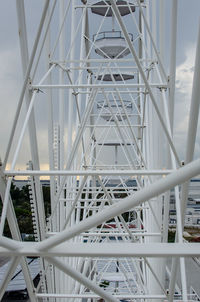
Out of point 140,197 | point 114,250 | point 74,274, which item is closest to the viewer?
point 140,197

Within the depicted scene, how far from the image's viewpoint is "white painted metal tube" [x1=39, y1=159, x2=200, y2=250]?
313 centimetres

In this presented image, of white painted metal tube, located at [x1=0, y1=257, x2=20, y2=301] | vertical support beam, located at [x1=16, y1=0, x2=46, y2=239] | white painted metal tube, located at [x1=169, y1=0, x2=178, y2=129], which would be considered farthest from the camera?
vertical support beam, located at [x1=16, y1=0, x2=46, y2=239]

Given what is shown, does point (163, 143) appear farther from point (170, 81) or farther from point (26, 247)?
point (26, 247)

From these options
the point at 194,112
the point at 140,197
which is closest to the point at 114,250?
the point at 140,197

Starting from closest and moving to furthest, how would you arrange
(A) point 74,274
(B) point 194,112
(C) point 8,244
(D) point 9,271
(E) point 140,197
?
(E) point 140,197 → (C) point 8,244 → (A) point 74,274 → (B) point 194,112 → (D) point 9,271

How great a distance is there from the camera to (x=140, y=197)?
3.25 meters

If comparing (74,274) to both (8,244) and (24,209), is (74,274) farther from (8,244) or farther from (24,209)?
(24,209)

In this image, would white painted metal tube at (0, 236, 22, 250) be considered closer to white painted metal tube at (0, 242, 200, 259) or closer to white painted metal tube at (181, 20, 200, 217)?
white painted metal tube at (0, 242, 200, 259)

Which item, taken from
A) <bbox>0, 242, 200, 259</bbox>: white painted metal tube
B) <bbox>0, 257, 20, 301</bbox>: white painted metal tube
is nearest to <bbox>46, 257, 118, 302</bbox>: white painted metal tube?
<bbox>0, 242, 200, 259</bbox>: white painted metal tube

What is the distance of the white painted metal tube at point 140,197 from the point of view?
3.13 m

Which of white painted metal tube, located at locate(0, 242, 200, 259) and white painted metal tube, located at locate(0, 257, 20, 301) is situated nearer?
white painted metal tube, located at locate(0, 242, 200, 259)

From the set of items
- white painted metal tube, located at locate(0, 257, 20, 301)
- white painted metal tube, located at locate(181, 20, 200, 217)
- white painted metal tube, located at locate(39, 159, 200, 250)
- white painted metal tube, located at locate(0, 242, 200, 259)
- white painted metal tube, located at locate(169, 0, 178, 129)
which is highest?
white painted metal tube, located at locate(169, 0, 178, 129)

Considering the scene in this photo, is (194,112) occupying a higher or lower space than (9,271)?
higher

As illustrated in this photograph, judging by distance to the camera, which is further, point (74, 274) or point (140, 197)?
point (74, 274)
